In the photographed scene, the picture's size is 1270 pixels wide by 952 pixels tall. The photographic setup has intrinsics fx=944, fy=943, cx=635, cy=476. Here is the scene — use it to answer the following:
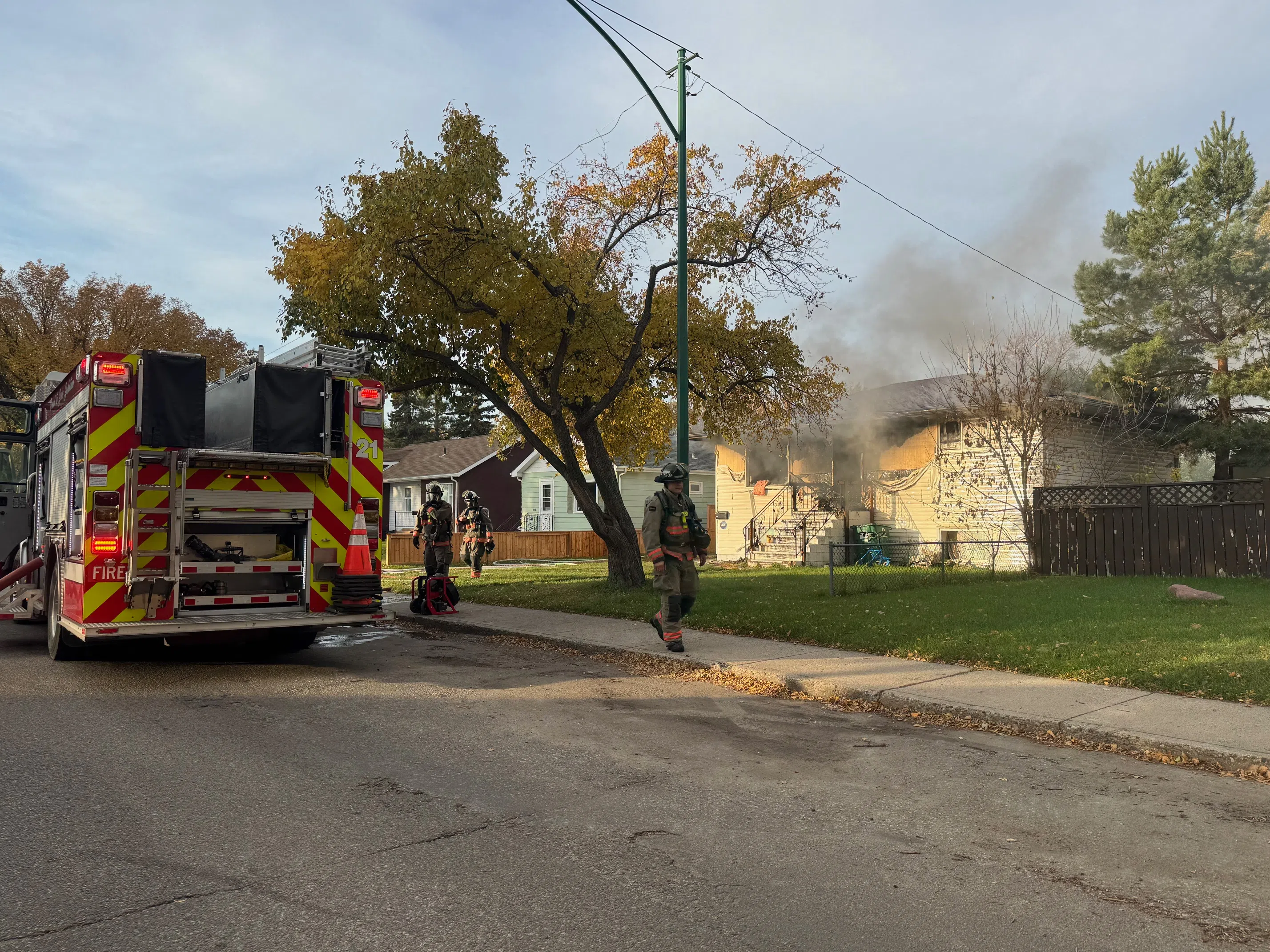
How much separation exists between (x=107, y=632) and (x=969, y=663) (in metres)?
7.19

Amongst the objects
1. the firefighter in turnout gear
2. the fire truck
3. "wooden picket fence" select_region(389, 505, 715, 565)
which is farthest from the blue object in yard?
the fire truck

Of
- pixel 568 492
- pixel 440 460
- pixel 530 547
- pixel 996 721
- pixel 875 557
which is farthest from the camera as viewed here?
pixel 440 460

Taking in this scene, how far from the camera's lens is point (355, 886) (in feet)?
11.7

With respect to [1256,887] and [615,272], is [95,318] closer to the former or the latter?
[615,272]

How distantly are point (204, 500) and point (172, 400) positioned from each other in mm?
883

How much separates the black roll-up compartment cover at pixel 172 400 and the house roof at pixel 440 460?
25603 mm

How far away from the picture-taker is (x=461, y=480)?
116ft

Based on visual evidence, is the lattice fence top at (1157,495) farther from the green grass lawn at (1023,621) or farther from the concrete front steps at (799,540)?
the concrete front steps at (799,540)

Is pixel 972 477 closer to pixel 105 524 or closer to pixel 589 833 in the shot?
pixel 105 524

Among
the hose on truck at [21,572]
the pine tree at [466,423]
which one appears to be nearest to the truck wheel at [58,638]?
the hose on truck at [21,572]

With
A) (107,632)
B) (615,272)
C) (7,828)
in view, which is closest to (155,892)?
(7,828)

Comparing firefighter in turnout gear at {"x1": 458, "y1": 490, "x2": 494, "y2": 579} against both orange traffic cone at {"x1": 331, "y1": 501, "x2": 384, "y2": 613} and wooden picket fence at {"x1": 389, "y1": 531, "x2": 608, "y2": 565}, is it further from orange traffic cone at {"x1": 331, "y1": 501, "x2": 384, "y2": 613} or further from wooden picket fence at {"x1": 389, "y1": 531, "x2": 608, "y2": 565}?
wooden picket fence at {"x1": 389, "y1": 531, "x2": 608, "y2": 565}

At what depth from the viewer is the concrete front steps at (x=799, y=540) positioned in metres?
22.6

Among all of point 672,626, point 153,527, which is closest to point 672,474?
point 672,626
